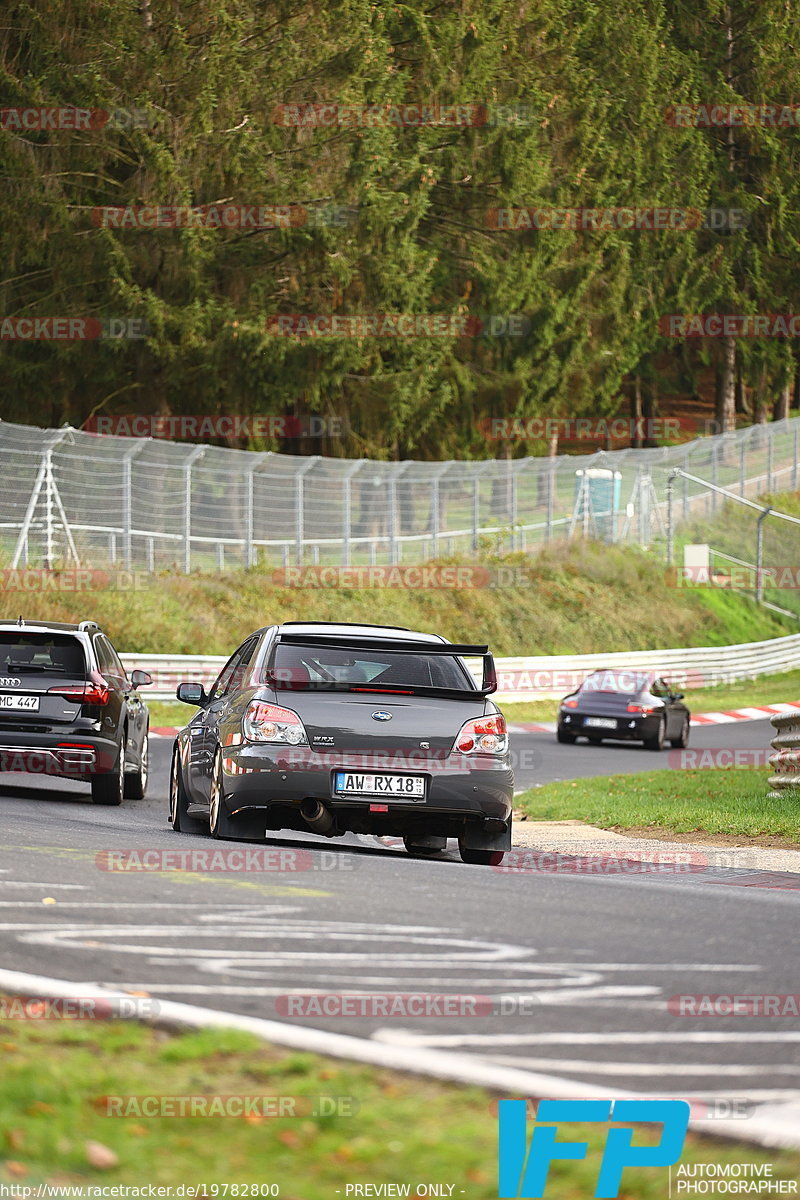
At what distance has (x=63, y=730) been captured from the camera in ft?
50.1

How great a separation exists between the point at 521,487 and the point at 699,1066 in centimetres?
3817

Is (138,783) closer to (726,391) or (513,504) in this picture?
(513,504)

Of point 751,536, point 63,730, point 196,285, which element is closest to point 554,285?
point 751,536

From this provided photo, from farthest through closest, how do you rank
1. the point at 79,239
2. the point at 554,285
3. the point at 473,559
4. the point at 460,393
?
the point at 554,285 < the point at 460,393 < the point at 473,559 < the point at 79,239

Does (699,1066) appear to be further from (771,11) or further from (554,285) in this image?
(771,11)

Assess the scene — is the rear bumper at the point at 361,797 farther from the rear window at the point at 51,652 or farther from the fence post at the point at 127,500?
the fence post at the point at 127,500

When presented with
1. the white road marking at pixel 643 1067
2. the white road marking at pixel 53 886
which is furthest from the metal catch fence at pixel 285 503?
the white road marking at pixel 643 1067

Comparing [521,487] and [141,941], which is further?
[521,487]
